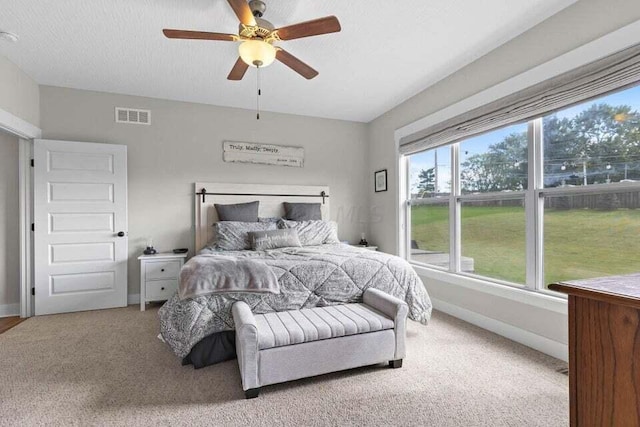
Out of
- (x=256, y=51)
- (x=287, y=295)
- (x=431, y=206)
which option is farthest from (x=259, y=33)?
(x=431, y=206)

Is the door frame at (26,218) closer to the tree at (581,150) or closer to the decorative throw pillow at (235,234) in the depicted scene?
the decorative throw pillow at (235,234)

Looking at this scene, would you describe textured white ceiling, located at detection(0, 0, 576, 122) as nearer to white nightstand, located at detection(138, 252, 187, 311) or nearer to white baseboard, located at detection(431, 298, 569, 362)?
white nightstand, located at detection(138, 252, 187, 311)

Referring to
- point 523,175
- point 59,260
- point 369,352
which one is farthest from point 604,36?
point 59,260

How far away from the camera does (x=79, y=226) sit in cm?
348

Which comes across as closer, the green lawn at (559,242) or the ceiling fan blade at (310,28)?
the ceiling fan blade at (310,28)

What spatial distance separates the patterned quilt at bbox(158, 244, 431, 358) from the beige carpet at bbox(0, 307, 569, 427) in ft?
0.94

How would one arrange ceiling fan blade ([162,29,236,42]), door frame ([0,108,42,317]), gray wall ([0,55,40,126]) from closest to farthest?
1. ceiling fan blade ([162,29,236,42])
2. gray wall ([0,55,40,126])
3. door frame ([0,108,42,317])

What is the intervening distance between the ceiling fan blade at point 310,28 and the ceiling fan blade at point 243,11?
186mm

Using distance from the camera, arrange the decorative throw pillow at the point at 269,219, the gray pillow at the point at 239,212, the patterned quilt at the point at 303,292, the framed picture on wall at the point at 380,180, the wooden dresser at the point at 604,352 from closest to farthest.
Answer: the wooden dresser at the point at 604,352 < the patterned quilt at the point at 303,292 < the gray pillow at the point at 239,212 < the decorative throw pillow at the point at 269,219 < the framed picture on wall at the point at 380,180

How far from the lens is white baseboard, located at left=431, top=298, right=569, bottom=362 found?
228cm

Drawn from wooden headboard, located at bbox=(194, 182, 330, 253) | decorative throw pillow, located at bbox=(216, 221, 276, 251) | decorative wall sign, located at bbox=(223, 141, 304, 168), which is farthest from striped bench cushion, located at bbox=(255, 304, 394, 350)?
decorative wall sign, located at bbox=(223, 141, 304, 168)

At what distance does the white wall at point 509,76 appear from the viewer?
205 cm

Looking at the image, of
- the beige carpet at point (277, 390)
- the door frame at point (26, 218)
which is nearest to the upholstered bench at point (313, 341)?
the beige carpet at point (277, 390)

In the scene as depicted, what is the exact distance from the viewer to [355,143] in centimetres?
489
